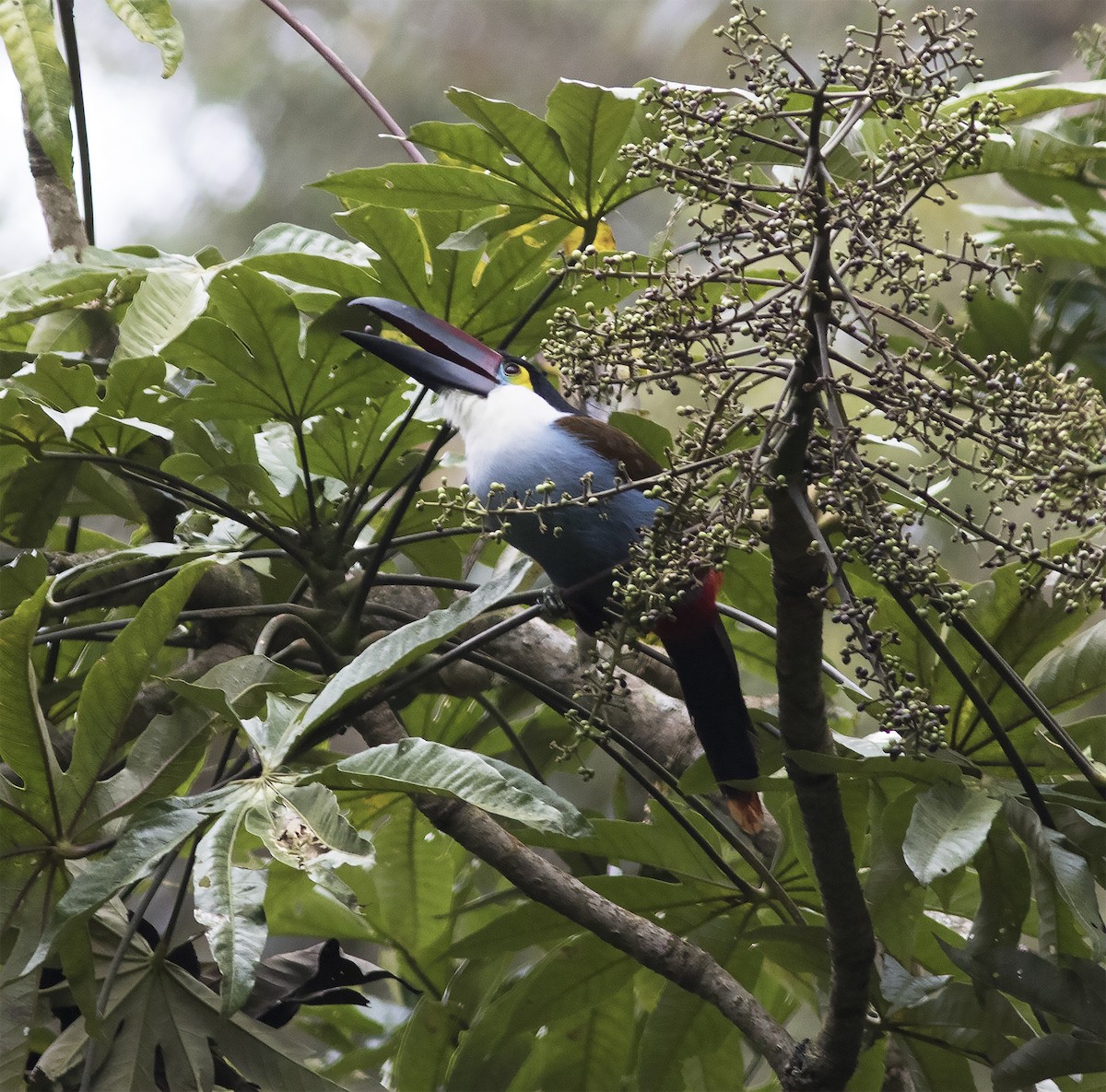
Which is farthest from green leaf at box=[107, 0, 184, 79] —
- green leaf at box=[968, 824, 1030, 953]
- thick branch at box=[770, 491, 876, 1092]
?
green leaf at box=[968, 824, 1030, 953]

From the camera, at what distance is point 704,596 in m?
1.47

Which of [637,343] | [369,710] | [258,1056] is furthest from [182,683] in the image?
[637,343]

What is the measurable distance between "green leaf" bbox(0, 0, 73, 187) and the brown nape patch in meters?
0.67

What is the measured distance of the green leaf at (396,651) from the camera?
3.34 feet

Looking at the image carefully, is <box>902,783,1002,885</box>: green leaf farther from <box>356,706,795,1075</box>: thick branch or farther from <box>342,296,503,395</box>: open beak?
<box>342,296,503,395</box>: open beak

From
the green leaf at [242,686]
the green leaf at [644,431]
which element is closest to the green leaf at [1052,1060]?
the green leaf at [242,686]

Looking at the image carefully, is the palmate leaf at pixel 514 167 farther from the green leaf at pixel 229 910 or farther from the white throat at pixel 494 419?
the green leaf at pixel 229 910

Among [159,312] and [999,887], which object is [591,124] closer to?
[159,312]

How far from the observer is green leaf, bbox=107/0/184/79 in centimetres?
138

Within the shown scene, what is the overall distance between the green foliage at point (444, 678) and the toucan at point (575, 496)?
5 cm

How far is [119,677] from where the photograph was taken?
115cm

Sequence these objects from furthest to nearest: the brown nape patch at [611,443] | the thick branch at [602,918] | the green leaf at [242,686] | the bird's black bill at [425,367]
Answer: the brown nape patch at [611,443], the bird's black bill at [425,367], the thick branch at [602,918], the green leaf at [242,686]

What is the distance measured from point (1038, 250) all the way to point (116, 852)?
1302 mm

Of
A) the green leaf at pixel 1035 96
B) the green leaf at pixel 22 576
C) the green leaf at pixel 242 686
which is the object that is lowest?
the green leaf at pixel 242 686
